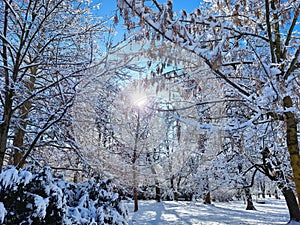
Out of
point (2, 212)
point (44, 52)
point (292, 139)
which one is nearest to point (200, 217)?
point (292, 139)

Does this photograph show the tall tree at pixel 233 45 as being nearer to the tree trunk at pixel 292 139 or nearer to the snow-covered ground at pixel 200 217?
the tree trunk at pixel 292 139

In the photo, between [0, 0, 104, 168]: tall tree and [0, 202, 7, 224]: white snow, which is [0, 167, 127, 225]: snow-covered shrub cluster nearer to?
[0, 202, 7, 224]: white snow

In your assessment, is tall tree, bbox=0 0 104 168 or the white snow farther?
tall tree, bbox=0 0 104 168

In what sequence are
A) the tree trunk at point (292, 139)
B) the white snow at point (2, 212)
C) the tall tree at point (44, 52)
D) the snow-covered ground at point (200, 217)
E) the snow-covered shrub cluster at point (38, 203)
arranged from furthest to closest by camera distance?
the snow-covered ground at point (200, 217) → the tall tree at point (44, 52) → the tree trunk at point (292, 139) → the snow-covered shrub cluster at point (38, 203) → the white snow at point (2, 212)

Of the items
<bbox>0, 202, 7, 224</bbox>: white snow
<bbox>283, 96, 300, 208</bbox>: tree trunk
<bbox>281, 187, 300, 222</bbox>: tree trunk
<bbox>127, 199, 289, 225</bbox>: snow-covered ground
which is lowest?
<bbox>127, 199, 289, 225</bbox>: snow-covered ground

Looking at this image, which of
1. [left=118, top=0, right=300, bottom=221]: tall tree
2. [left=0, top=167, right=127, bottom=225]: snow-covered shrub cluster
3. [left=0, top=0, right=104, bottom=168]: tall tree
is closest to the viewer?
[left=118, top=0, right=300, bottom=221]: tall tree

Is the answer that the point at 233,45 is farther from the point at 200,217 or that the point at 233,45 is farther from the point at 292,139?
the point at 200,217

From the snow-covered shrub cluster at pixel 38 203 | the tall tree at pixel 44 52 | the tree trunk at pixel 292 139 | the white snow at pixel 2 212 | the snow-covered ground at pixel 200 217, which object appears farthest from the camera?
the snow-covered ground at pixel 200 217

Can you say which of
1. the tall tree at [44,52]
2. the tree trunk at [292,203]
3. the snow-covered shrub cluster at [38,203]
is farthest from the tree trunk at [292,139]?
the tree trunk at [292,203]

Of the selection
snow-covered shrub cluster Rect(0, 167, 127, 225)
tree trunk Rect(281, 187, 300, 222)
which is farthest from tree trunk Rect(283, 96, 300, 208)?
tree trunk Rect(281, 187, 300, 222)

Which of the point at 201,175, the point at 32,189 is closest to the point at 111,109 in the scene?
the point at 32,189

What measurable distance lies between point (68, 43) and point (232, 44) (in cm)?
318

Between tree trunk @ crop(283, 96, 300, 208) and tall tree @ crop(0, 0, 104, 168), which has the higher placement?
tall tree @ crop(0, 0, 104, 168)

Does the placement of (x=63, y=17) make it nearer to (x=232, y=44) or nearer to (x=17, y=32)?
(x=17, y=32)
